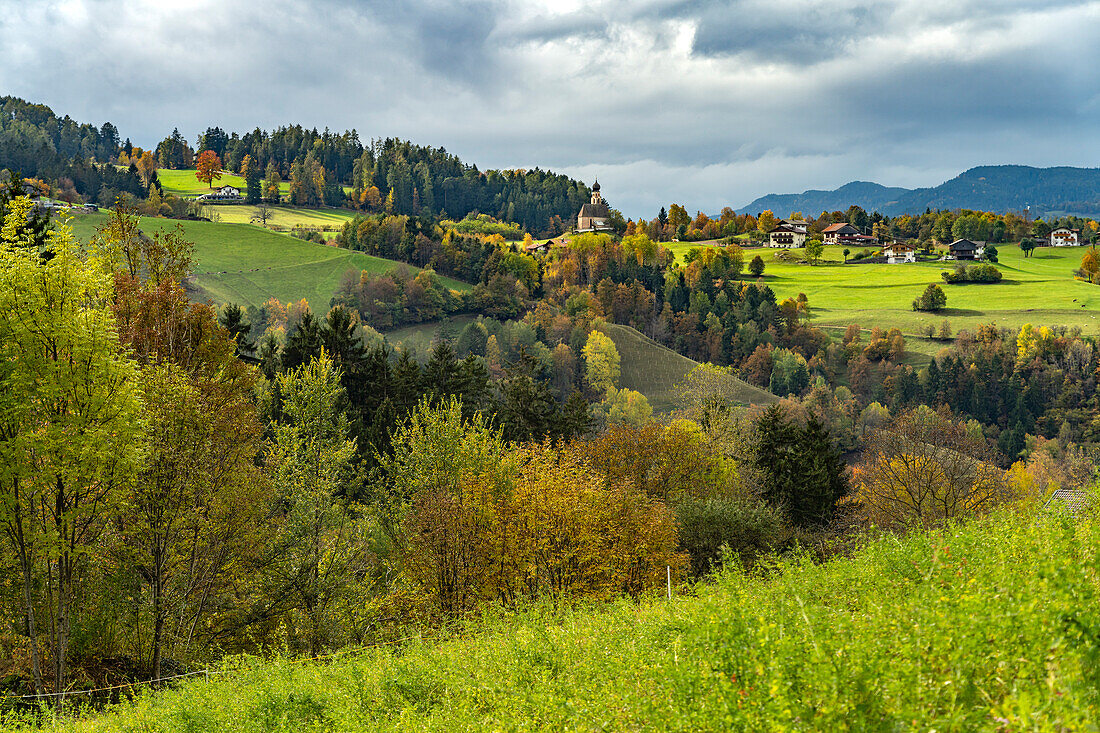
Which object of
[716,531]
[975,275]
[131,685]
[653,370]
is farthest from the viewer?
[975,275]

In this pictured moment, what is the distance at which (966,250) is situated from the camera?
626 feet

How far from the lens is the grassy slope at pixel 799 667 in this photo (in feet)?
22.1

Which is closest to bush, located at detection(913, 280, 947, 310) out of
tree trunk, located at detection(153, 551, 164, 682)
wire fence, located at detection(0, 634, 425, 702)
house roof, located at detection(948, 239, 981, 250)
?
house roof, located at detection(948, 239, 981, 250)

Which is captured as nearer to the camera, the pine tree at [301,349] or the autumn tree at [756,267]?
the pine tree at [301,349]

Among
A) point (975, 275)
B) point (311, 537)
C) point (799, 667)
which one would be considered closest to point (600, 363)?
point (975, 275)

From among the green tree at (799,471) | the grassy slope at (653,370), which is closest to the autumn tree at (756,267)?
the grassy slope at (653,370)

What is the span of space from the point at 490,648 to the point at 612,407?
107 metres

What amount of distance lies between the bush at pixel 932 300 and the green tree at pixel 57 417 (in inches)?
6481

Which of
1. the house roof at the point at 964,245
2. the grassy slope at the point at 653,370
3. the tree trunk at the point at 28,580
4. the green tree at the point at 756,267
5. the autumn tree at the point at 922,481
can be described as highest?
the house roof at the point at 964,245

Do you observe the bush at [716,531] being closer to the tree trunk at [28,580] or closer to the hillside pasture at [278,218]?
the tree trunk at [28,580]

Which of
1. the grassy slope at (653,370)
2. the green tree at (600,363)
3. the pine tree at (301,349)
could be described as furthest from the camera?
the grassy slope at (653,370)

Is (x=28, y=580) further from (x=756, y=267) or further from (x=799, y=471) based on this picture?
(x=756, y=267)

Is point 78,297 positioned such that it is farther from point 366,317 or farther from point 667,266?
point 667,266

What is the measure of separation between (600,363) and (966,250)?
395 ft
